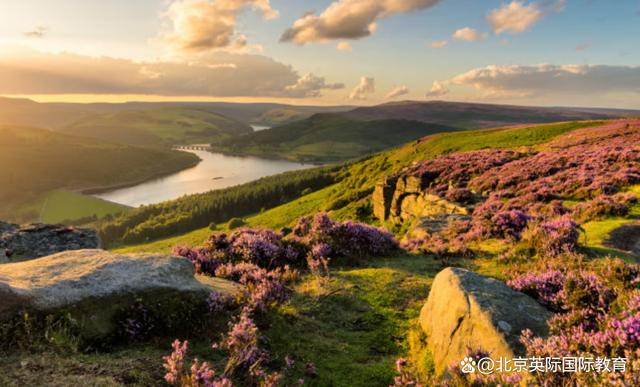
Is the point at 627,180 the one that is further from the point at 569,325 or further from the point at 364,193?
the point at 364,193

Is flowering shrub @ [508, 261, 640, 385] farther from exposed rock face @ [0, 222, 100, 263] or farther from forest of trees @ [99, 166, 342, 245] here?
forest of trees @ [99, 166, 342, 245]

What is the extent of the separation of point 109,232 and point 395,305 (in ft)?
472

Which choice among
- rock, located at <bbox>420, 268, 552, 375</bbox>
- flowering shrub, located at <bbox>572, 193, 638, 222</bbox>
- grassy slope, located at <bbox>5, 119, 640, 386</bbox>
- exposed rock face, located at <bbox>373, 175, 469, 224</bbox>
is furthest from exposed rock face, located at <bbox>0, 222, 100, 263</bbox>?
flowering shrub, located at <bbox>572, 193, 638, 222</bbox>

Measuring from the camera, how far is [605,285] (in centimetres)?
574

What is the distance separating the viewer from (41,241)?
14.3m

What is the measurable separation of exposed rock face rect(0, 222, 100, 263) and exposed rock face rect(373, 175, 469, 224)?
19656 mm

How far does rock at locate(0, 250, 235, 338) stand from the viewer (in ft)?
16.9

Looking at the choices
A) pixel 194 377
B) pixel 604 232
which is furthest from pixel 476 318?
pixel 604 232

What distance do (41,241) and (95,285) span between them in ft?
37.5

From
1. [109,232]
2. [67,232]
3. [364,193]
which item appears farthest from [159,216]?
[67,232]

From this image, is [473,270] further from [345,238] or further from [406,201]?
[406,201]

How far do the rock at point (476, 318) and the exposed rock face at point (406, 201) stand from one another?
16.5 meters

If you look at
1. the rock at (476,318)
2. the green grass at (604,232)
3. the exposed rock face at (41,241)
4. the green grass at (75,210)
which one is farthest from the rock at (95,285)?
the green grass at (75,210)

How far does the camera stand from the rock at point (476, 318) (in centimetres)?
516
